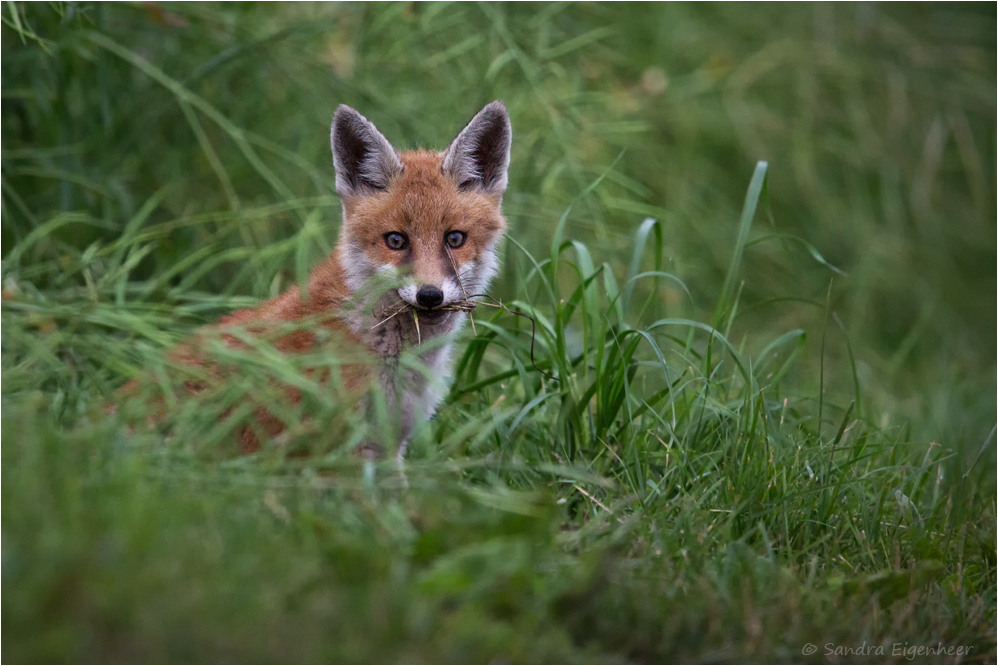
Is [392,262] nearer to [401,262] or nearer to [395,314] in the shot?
[401,262]

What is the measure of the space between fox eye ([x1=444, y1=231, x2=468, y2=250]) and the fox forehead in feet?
0.07

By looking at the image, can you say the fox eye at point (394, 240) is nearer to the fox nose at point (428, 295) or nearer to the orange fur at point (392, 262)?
the orange fur at point (392, 262)

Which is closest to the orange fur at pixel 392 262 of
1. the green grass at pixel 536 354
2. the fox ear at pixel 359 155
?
the fox ear at pixel 359 155

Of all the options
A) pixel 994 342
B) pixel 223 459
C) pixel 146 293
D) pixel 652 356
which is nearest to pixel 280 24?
pixel 146 293

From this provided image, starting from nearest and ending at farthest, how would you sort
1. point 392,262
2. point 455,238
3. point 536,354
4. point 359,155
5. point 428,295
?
point 428,295, point 392,262, point 455,238, point 359,155, point 536,354

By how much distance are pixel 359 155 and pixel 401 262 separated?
0.61 metres

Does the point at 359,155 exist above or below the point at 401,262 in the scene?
above

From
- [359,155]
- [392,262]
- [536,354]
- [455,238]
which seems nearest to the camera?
[392,262]

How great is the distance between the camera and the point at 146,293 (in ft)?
13.6

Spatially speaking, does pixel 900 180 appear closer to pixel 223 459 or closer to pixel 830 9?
pixel 830 9

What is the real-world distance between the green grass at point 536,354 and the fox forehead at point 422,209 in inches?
12.8

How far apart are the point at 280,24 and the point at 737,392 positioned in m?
3.45

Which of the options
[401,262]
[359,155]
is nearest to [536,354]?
[401,262]

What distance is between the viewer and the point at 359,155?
13.5ft
